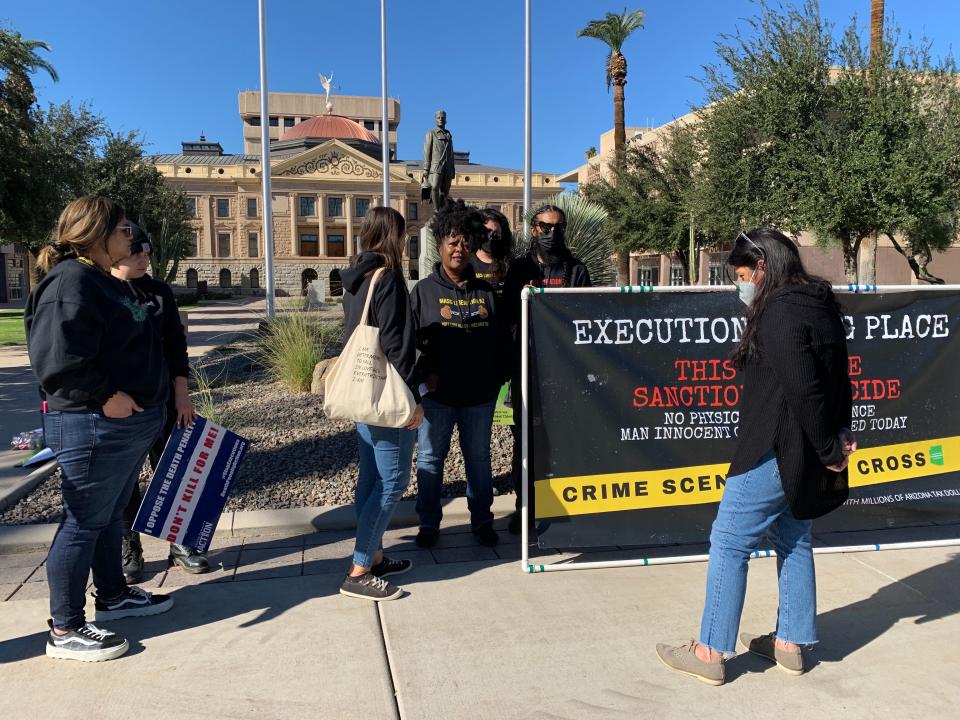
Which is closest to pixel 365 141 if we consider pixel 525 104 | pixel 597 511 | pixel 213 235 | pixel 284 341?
pixel 213 235

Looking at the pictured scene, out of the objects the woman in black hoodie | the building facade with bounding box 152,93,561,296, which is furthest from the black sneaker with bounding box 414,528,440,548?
the building facade with bounding box 152,93,561,296

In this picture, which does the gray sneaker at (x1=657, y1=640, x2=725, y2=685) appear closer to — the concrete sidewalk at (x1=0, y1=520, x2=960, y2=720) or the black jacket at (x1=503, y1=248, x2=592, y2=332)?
the concrete sidewalk at (x1=0, y1=520, x2=960, y2=720)

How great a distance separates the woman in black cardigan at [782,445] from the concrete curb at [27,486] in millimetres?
4374

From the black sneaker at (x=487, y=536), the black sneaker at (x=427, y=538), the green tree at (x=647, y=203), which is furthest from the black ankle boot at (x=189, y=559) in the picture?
the green tree at (x=647, y=203)

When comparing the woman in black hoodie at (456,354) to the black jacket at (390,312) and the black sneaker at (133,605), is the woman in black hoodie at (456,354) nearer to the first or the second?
the black jacket at (390,312)

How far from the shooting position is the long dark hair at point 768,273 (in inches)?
106

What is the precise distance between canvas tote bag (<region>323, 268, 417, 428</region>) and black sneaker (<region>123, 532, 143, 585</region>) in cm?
142

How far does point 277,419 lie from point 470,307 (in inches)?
145

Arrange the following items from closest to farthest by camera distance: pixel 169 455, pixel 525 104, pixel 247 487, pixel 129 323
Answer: pixel 129 323 → pixel 169 455 → pixel 247 487 → pixel 525 104

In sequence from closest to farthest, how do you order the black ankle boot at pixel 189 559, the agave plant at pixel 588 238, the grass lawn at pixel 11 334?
1. the black ankle boot at pixel 189 559
2. the agave plant at pixel 588 238
3. the grass lawn at pixel 11 334

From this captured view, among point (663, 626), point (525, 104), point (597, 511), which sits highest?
point (525, 104)

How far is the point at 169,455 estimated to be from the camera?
12.5 feet

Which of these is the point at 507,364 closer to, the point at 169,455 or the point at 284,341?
the point at 169,455

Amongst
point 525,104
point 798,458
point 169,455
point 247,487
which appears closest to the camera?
point 798,458
